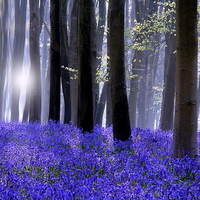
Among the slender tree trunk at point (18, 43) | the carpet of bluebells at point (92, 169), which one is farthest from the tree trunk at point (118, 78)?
the slender tree trunk at point (18, 43)

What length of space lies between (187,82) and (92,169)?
2892mm

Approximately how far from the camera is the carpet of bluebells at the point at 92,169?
4754 millimetres

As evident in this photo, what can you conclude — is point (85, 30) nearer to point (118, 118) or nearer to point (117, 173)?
point (118, 118)

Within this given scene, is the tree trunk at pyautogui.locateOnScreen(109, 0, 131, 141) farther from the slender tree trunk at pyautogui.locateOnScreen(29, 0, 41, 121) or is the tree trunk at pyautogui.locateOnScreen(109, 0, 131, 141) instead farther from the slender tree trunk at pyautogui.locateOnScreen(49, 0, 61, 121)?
the slender tree trunk at pyautogui.locateOnScreen(29, 0, 41, 121)

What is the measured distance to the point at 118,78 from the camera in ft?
31.7

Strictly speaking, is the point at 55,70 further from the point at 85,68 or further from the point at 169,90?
the point at 169,90

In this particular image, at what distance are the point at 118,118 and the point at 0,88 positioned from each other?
2440 cm

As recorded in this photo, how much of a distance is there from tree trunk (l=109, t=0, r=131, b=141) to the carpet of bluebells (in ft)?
1.36

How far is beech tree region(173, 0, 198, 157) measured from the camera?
783cm

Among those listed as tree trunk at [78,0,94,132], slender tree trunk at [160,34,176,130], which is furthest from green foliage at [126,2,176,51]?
tree trunk at [78,0,94,132]

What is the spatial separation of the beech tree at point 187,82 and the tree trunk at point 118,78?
205 cm

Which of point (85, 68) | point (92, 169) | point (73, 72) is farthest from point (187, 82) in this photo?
point (73, 72)

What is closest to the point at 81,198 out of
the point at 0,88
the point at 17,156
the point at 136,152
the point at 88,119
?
the point at 17,156

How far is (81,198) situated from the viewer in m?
4.47
